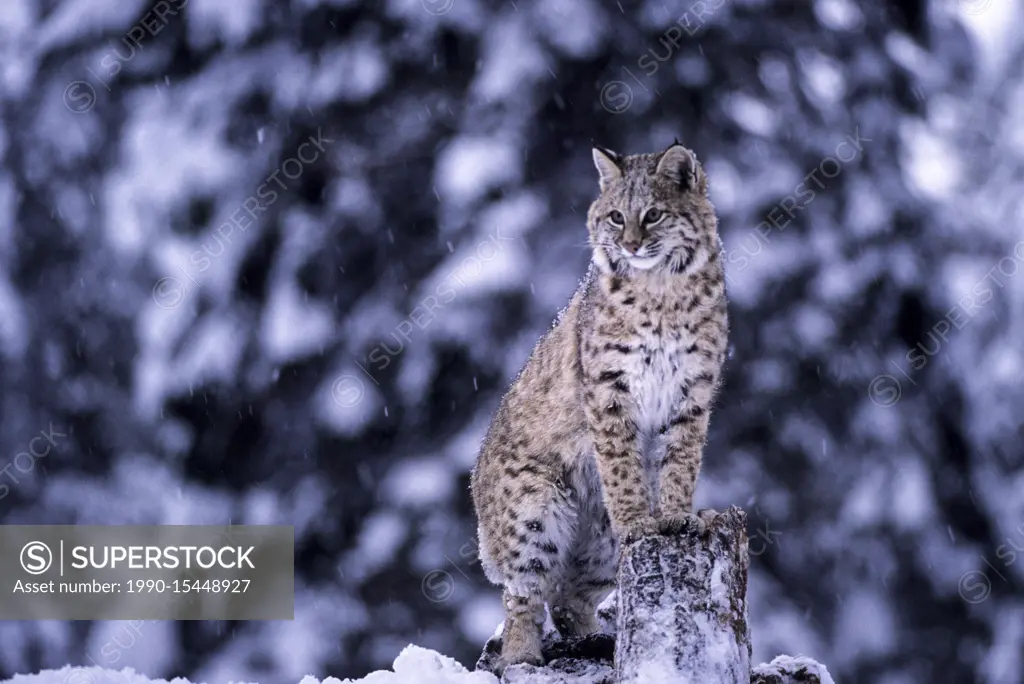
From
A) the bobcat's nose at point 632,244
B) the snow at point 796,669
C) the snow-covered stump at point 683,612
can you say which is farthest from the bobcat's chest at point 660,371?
the snow at point 796,669

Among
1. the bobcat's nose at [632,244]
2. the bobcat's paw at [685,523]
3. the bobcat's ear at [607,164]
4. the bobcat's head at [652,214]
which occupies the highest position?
the bobcat's ear at [607,164]

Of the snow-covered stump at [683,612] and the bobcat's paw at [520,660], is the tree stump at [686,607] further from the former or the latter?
the bobcat's paw at [520,660]

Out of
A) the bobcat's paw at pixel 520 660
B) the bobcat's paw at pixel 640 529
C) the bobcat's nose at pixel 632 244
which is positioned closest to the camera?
the bobcat's paw at pixel 640 529

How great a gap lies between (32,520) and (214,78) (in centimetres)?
427

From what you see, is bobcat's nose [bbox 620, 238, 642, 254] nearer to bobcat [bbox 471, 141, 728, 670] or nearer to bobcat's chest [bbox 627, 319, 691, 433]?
bobcat [bbox 471, 141, 728, 670]

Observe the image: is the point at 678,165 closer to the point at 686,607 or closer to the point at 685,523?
the point at 685,523

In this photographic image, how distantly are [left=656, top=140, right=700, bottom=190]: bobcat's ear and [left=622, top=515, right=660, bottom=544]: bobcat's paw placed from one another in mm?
1623

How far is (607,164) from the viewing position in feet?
19.3

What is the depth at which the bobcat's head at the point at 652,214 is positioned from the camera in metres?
5.68

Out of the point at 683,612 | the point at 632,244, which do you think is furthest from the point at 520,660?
the point at 632,244

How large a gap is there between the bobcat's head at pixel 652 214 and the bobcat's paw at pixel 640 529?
121 cm

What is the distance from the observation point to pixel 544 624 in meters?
6.38

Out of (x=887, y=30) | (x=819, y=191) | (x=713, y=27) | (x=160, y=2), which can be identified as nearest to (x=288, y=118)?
(x=160, y=2)

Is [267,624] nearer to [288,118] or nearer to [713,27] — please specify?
[288,118]
